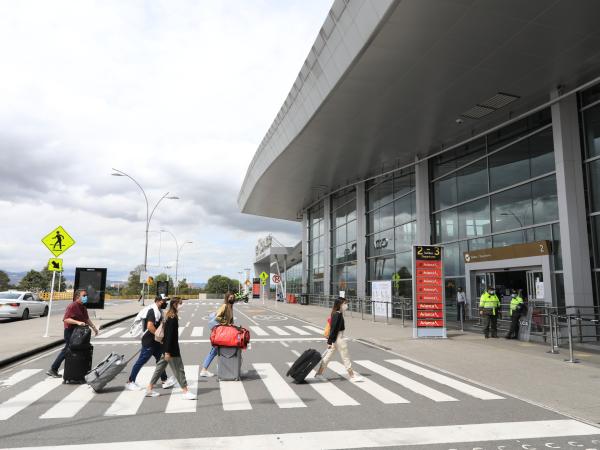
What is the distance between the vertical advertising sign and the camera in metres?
16.3

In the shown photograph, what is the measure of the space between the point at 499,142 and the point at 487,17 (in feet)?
29.1

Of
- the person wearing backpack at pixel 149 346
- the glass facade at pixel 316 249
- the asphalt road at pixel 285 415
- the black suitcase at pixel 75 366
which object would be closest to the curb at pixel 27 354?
the asphalt road at pixel 285 415

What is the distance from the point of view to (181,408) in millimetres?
6816

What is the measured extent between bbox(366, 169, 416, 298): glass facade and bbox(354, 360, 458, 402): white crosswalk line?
16.5m

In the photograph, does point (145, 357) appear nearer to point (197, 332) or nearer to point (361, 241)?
point (197, 332)

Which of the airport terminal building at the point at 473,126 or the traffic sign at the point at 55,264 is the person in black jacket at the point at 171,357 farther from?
the traffic sign at the point at 55,264

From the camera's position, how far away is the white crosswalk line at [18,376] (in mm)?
8523

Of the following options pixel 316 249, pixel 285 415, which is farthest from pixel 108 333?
pixel 316 249

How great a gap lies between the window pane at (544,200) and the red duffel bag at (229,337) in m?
12.7

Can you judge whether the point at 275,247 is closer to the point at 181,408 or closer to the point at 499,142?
the point at 499,142

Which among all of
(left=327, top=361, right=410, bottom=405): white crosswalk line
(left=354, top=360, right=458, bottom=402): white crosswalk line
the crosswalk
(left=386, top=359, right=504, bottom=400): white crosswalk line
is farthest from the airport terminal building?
(left=327, top=361, right=410, bottom=405): white crosswalk line

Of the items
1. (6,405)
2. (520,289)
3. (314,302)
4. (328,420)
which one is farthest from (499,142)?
(314,302)

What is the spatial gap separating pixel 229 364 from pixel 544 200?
1369cm

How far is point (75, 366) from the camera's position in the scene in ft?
27.9
